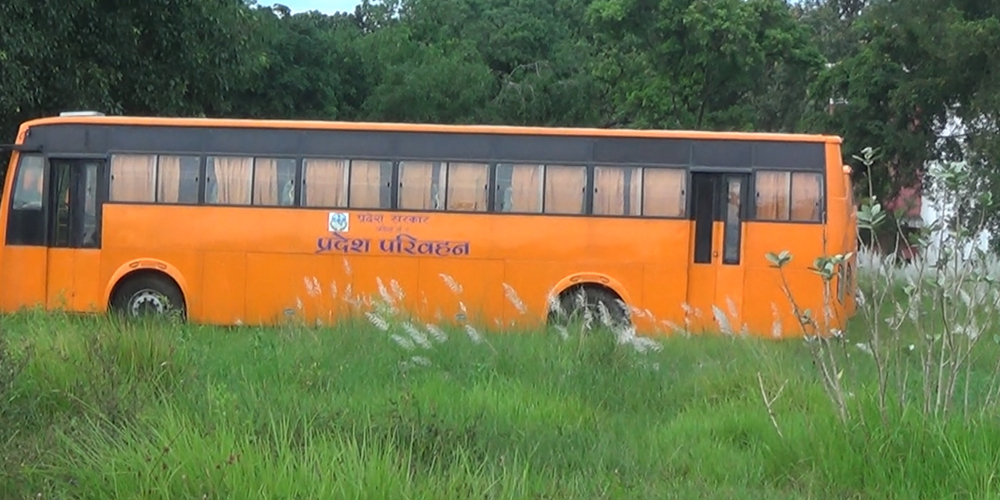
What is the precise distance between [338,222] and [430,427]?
27.1ft

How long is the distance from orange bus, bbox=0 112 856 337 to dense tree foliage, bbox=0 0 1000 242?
234 centimetres

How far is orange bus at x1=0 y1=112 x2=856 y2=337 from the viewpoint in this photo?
45.6 ft

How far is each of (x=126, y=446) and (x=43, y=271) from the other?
9476 mm

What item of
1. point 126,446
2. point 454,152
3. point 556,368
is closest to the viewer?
point 126,446

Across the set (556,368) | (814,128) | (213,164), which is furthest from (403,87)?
(556,368)

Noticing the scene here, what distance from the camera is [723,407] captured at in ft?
25.7

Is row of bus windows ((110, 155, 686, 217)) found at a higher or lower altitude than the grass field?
higher

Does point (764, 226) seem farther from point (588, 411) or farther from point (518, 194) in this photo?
point (588, 411)

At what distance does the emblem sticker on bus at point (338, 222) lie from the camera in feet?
46.8

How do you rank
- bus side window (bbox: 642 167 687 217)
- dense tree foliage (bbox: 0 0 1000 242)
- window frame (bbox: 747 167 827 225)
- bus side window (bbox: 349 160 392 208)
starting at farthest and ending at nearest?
dense tree foliage (bbox: 0 0 1000 242)
bus side window (bbox: 349 160 392 208)
bus side window (bbox: 642 167 687 217)
window frame (bbox: 747 167 827 225)

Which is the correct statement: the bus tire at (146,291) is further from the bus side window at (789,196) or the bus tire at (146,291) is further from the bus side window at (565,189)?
the bus side window at (789,196)

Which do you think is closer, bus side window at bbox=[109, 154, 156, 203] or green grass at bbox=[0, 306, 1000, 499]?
green grass at bbox=[0, 306, 1000, 499]

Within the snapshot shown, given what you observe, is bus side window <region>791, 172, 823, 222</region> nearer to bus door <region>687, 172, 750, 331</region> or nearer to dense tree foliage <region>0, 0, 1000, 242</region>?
bus door <region>687, 172, 750, 331</region>

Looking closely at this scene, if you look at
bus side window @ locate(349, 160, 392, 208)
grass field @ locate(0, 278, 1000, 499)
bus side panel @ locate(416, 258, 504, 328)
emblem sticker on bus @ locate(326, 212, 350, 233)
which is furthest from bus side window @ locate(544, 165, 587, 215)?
grass field @ locate(0, 278, 1000, 499)
